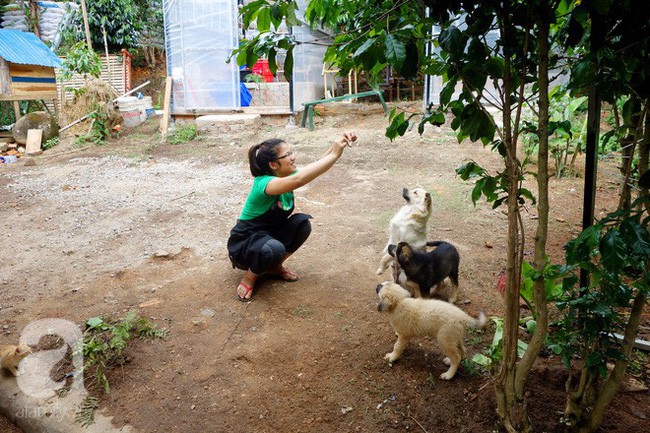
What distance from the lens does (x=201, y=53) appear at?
1265 cm

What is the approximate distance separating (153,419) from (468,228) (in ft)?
12.8

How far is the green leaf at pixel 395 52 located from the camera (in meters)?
1.57

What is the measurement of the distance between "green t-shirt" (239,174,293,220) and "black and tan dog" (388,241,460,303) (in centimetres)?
110

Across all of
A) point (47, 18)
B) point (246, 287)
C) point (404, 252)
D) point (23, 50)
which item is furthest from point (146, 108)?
point (404, 252)

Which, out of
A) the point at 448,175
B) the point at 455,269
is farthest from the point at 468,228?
the point at 448,175

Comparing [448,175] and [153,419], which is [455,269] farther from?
[448,175]

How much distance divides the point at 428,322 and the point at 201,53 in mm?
11605

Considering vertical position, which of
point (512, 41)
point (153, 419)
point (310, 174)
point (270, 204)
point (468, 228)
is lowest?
point (153, 419)

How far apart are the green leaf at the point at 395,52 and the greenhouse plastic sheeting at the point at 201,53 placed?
1164cm

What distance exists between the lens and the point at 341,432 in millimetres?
2545

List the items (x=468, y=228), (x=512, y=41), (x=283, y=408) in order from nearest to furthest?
(x=512, y=41) → (x=283, y=408) → (x=468, y=228)

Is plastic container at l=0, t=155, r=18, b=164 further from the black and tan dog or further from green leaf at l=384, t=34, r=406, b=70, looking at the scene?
green leaf at l=384, t=34, r=406, b=70

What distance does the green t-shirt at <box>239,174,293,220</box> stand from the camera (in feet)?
12.8

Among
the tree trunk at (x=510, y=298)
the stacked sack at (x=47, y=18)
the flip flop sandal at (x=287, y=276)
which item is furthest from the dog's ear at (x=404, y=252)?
the stacked sack at (x=47, y=18)
